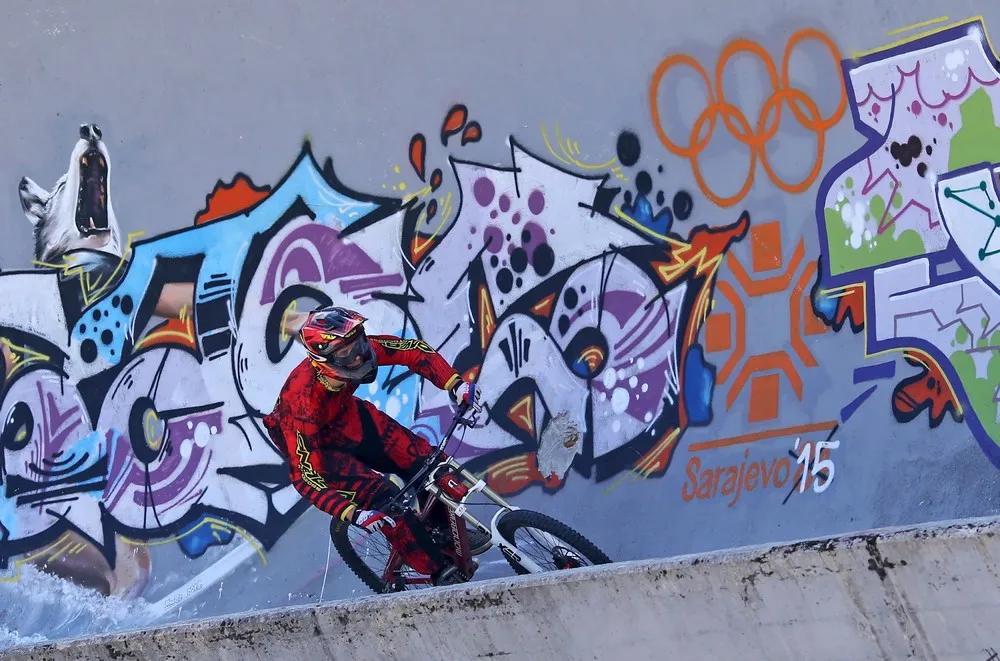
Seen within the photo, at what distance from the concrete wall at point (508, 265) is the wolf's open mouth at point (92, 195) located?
0.04 metres

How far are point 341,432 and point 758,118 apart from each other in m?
3.27

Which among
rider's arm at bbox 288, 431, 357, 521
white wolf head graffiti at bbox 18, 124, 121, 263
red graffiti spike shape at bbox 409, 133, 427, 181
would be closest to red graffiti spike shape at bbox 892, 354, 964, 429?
rider's arm at bbox 288, 431, 357, 521

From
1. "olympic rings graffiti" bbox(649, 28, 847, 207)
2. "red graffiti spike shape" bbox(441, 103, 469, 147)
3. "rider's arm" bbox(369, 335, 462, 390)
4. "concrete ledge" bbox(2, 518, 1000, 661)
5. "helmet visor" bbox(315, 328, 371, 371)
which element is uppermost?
"red graffiti spike shape" bbox(441, 103, 469, 147)

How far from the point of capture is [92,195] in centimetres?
1009

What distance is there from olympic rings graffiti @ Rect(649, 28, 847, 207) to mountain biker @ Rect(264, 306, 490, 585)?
2.31 meters

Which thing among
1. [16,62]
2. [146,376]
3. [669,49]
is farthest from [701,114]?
[16,62]

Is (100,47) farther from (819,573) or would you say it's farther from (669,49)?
(819,573)

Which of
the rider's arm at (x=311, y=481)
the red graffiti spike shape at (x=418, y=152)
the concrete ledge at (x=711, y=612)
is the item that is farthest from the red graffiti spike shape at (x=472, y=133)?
the concrete ledge at (x=711, y=612)

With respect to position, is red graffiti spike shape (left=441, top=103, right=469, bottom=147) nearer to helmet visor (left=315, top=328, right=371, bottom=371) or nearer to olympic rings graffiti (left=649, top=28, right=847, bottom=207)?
olympic rings graffiti (left=649, top=28, right=847, bottom=207)

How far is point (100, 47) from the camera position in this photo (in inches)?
388

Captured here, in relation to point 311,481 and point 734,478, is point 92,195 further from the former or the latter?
point 734,478

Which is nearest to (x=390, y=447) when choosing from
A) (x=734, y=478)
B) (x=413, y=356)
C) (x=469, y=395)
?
(x=413, y=356)

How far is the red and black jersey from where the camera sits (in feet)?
21.1

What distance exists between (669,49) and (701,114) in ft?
1.55
